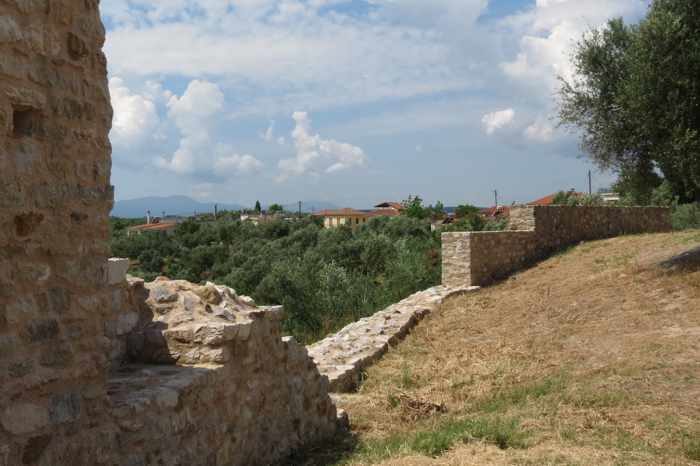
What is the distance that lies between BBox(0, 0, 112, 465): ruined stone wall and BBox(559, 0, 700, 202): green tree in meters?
9.87

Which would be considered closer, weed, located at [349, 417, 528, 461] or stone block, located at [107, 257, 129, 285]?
stone block, located at [107, 257, 129, 285]

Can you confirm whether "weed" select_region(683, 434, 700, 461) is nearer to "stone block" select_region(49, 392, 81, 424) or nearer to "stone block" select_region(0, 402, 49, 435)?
"stone block" select_region(49, 392, 81, 424)

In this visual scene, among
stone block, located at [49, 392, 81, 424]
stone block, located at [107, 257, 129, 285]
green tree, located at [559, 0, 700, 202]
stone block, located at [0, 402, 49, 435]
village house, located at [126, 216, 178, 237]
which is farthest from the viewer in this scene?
village house, located at [126, 216, 178, 237]

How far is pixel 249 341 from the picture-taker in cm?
459

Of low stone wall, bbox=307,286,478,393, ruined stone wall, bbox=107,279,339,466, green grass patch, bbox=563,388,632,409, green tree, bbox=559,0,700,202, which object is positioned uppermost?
green tree, bbox=559,0,700,202

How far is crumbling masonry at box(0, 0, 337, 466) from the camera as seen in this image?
2676 millimetres

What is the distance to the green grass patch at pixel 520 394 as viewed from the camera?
243 inches

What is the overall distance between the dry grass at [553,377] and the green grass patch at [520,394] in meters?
0.02

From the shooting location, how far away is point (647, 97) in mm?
10656

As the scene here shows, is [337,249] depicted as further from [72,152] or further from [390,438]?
[72,152]

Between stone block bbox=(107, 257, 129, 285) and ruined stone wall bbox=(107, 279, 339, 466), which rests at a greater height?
stone block bbox=(107, 257, 129, 285)

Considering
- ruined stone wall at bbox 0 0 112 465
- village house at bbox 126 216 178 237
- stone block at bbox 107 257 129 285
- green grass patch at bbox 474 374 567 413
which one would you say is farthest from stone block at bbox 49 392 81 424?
village house at bbox 126 216 178 237

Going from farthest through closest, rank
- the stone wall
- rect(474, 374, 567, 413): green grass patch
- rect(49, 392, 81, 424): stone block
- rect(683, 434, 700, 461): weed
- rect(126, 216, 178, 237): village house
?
1. rect(126, 216, 178, 237): village house
2. the stone wall
3. rect(474, 374, 567, 413): green grass patch
4. rect(683, 434, 700, 461): weed
5. rect(49, 392, 81, 424): stone block

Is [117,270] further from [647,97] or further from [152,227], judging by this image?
[152,227]
